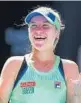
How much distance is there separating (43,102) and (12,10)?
3.70 metres

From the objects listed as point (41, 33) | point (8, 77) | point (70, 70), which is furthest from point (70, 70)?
point (8, 77)

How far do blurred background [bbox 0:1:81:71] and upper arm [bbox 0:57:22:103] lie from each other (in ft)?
10.2

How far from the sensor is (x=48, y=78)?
267 centimetres

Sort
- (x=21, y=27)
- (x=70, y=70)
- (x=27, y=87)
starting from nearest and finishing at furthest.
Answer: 1. (x=27, y=87)
2. (x=70, y=70)
3. (x=21, y=27)

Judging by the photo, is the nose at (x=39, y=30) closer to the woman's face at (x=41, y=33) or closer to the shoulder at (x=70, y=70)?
the woman's face at (x=41, y=33)

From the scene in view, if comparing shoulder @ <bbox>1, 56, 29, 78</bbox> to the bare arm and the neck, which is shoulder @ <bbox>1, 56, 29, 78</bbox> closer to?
the neck

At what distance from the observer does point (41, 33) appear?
2689mm

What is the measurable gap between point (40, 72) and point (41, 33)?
27cm

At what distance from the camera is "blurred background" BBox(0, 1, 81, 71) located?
588 cm

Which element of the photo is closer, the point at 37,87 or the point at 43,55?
the point at 37,87

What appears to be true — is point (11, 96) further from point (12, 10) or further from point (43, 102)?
point (12, 10)

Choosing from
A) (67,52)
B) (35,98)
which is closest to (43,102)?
(35,98)

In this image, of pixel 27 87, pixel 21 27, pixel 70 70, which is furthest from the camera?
pixel 21 27

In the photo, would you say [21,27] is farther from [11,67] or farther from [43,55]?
[11,67]
